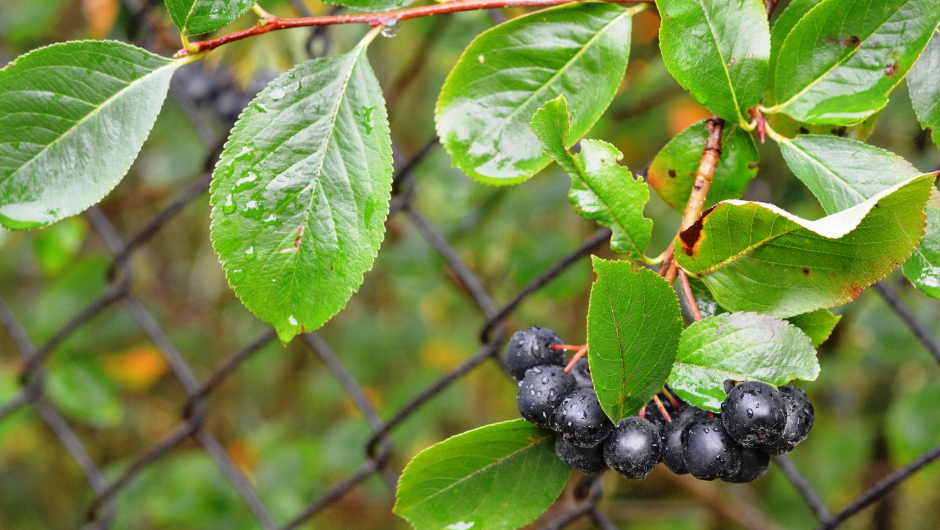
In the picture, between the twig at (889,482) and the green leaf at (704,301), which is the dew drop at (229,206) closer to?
the green leaf at (704,301)

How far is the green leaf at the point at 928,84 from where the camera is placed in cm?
43

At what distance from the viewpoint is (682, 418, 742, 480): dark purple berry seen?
14.5 inches

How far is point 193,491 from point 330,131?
1233 mm

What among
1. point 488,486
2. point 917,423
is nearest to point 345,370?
point 488,486

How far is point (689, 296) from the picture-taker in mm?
400

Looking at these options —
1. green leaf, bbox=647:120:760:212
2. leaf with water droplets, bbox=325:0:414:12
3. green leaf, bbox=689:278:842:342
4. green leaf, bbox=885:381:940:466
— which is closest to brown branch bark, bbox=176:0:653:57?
leaf with water droplets, bbox=325:0:414:12

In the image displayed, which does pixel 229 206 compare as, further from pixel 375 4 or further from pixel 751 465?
pixel 751 465

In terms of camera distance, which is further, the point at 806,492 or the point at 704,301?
the point at 806,492

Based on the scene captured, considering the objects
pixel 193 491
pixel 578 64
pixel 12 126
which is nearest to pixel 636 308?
pixel 578 64

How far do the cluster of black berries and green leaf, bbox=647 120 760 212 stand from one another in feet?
0.44

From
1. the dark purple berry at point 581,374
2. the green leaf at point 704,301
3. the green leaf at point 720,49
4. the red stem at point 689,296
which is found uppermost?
the green leaf at point 720,49

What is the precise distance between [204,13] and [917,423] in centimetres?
120

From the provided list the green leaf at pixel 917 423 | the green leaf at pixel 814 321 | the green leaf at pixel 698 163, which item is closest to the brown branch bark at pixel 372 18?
the green leaf at pixel 698 163

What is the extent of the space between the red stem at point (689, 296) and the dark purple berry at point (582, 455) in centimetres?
9
